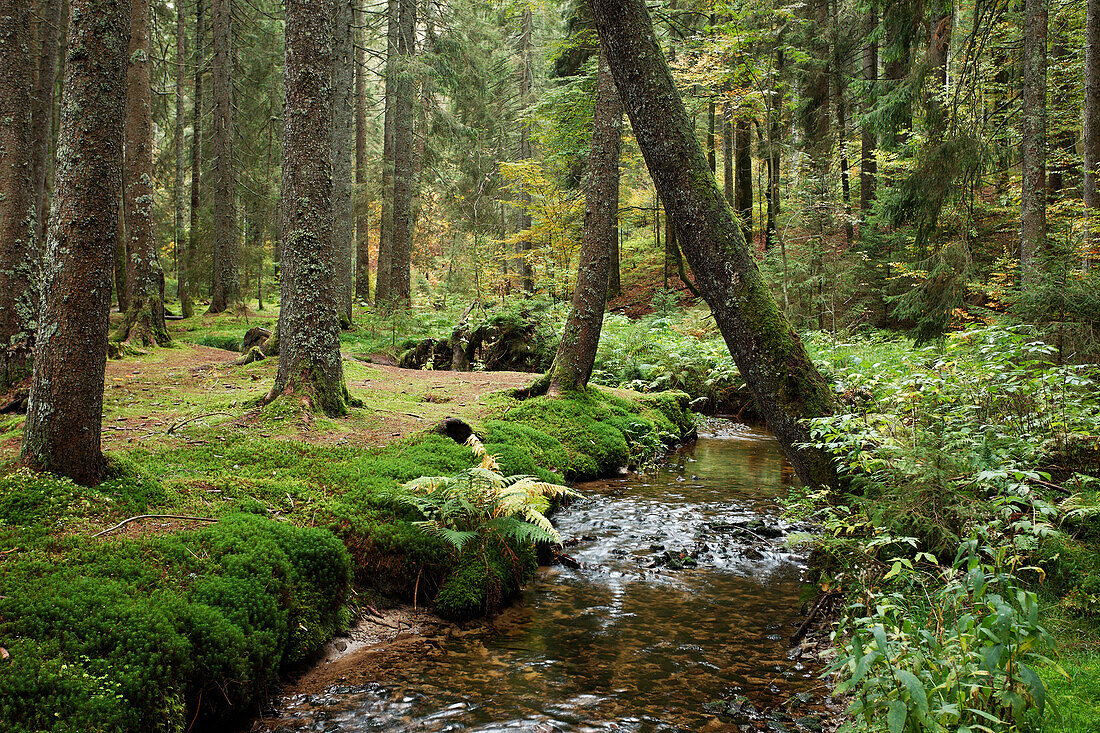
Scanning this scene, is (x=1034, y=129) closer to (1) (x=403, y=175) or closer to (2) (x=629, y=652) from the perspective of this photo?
(2) (x=629, y=652)

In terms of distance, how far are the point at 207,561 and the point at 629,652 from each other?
2.76 metres

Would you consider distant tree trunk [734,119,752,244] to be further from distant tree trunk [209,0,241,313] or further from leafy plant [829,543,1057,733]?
leafy plant [829,543,1057,733]

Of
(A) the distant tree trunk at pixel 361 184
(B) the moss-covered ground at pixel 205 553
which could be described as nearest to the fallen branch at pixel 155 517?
(B) the moss-covered ground at pixel 205 553

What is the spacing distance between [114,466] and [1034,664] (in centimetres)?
538

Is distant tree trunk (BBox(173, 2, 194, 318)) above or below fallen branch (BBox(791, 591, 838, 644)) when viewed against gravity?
above

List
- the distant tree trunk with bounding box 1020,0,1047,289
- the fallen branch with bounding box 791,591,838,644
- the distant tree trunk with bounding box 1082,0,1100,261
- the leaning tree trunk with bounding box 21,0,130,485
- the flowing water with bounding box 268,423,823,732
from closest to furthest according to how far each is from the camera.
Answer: the flowing water with bounding box 268,423,823,732 → the leaning tree trunk with bounding box 21,0,130,485 → the fallen branch with bounding box 791,591,838,644 → the distant tree trunk with bounding box 1082,0,1100,261 → the distant tree trunk with bounding box 1020,0,1047,289

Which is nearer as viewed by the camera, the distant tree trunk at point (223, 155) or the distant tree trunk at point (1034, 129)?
the distant tree trunk at point (1034, 129)

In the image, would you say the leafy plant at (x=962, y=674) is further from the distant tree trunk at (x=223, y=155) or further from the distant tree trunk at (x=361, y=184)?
the distant tree trunk at (x=361, y=184)

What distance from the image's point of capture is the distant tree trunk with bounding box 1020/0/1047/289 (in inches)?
382

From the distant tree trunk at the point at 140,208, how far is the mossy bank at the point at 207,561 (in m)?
5.92

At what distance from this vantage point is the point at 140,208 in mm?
11828

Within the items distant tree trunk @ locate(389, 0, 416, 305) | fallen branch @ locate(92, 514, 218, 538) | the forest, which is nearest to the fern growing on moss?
the forest

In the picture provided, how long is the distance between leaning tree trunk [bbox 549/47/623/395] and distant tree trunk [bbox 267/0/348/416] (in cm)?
374

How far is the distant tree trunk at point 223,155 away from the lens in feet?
54.3
